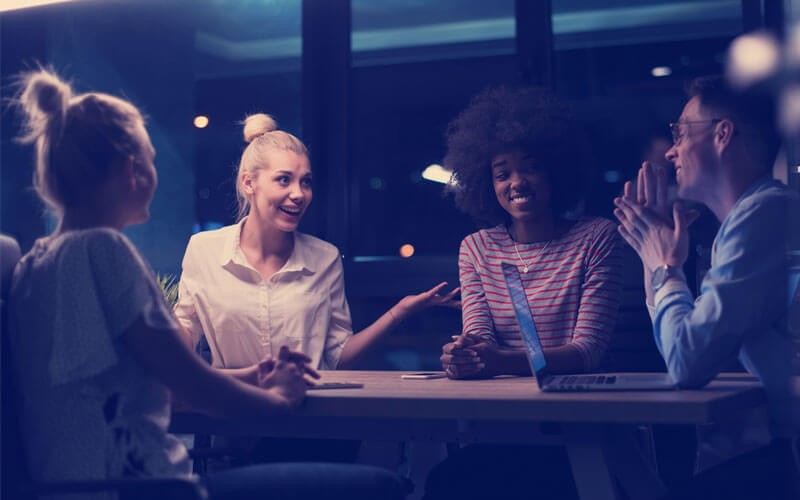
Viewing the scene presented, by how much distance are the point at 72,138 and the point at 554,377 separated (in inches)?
45.9

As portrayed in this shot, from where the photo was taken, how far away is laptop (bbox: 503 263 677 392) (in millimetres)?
1774

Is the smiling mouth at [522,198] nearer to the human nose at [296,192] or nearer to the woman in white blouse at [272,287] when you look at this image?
the woman in white blouse at [272,287]

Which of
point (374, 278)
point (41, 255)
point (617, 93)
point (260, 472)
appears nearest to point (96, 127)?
point (41, 255)

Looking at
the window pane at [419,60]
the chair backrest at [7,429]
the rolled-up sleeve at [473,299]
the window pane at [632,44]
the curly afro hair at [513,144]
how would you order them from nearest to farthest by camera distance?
the chair backrest at [7,429]
the rolled-up sleeve at [473,299]
the curly afro hair at [513,144]
the window pane at [419,60]
the window pane at [632,44]

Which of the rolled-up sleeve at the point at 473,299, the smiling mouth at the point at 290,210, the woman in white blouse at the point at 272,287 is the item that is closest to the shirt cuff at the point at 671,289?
the rolled-up sleeve at the point at 473,299

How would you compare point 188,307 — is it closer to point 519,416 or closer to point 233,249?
point 233,249

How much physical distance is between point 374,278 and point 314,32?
107 cm

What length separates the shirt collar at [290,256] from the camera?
288 centimetres

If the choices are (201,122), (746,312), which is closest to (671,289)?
(746,312)

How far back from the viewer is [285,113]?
12.6 feet

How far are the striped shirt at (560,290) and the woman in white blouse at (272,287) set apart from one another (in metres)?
0.25

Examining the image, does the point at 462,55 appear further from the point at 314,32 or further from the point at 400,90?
the point at 314,32

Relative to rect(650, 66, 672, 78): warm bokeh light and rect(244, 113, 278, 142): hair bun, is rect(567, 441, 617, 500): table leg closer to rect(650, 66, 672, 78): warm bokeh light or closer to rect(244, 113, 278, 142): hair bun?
rect(244, 113, 278, 142): hair bun

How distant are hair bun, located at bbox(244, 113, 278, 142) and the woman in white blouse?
0.42ft
